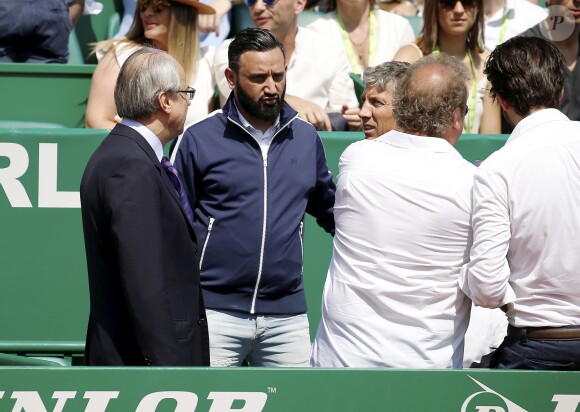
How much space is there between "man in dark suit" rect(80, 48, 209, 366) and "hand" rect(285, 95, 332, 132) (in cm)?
179

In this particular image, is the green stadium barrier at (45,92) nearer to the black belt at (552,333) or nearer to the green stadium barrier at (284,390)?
the green stadium barrier at (284,390)

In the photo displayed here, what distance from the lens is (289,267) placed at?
424cm

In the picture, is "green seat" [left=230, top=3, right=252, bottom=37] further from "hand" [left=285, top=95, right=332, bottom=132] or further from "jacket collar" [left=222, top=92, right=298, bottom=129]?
"jacket collar" [left=222, top=92, right=298, bottom=129]

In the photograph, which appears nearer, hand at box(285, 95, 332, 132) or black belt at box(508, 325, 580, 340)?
black belt at box(508, 325, 580, 340)

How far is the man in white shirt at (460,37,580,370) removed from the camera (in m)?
3.13

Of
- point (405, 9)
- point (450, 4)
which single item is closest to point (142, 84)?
point (450, 4)

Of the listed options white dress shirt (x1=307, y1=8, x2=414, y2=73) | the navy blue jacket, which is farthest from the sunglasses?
the navy blue jacket

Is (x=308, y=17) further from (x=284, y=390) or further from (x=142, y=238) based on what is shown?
(x=284, y=390)

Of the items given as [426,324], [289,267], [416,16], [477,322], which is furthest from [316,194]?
[416,16]

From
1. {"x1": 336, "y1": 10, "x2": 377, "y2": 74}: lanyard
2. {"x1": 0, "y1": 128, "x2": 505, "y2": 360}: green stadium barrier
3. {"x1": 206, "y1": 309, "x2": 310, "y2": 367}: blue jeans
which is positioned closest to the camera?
{"x1": 206, "y1": 309, "x2": 310, "y2": 367}: blue jeans

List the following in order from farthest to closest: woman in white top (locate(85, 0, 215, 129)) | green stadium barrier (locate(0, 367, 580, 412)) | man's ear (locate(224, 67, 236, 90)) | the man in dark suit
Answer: woman in white top (locate(85, 0, 215, 129)) < man's ear (locate(224, 67, 236, 90)) < the man in dark suit < green stadium barrier (locate(0, 367, 580, 412))

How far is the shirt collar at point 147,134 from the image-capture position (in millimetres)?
3453

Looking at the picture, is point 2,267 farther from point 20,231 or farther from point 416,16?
point 416,16

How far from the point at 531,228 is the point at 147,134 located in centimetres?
125
